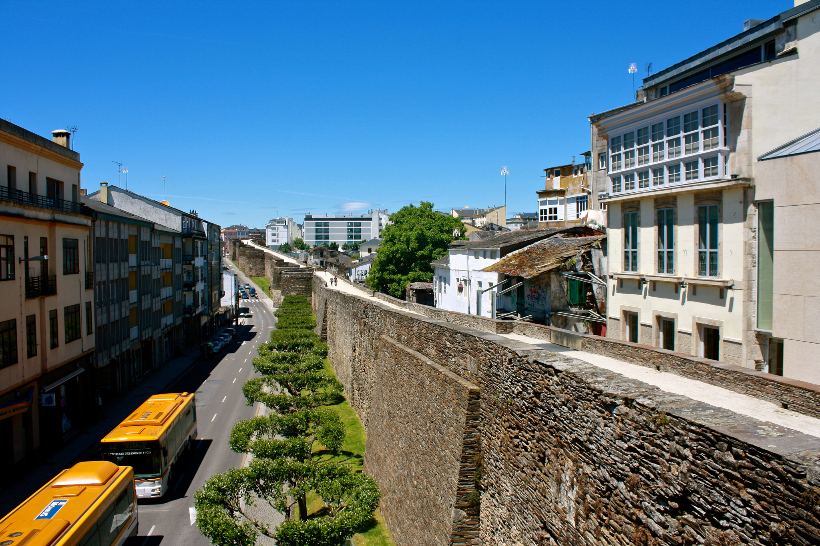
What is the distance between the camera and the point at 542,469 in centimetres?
822

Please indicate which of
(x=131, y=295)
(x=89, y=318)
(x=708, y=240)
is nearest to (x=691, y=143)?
(x=708, y=240)

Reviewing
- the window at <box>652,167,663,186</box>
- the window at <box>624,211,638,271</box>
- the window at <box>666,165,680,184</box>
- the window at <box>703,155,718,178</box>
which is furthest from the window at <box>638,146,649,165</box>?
the window at <box>703,155,718,178</box>

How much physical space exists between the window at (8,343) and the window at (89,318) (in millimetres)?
6618

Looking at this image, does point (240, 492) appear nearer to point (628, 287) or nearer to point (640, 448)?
point (640, 448)

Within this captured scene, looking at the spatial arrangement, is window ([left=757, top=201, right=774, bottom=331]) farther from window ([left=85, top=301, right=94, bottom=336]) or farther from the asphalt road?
window ([left=85, top=301, right=94, bottom=336])

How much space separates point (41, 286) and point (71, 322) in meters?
3.20

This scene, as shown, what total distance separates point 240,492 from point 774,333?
41.4 feet

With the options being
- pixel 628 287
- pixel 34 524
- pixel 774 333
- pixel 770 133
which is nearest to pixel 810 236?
pixel 774 333

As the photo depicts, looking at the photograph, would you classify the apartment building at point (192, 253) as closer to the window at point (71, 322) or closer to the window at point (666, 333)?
the window at point (71, 322)

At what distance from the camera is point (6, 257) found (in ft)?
69.3

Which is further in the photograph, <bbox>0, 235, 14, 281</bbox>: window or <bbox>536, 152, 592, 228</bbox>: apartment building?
<bbox>536, 152, 592, 228</bbox>: apartment building

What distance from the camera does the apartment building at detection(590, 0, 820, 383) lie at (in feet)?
47.0

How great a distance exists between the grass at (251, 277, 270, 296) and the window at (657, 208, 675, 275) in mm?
77421

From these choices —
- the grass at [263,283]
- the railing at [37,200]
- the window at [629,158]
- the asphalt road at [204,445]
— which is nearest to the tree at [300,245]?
the grass at [263,283]
